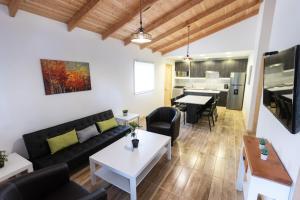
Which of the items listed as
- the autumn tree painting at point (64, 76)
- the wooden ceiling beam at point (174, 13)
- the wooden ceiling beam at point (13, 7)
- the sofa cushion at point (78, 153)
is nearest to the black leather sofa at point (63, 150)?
the sofa cushion at point (78, 153)

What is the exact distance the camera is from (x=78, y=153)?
7.88 feet

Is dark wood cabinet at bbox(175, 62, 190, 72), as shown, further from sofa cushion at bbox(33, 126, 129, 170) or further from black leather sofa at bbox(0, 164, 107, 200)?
black leather sofa at bbox(0, 164, 107, 200)

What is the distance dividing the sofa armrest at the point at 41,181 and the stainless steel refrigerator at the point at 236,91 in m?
6.73

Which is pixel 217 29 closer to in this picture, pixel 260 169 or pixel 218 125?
pixel 218 125

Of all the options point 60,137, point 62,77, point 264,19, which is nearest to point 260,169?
point 60,137

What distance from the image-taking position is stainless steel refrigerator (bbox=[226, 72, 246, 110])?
617 cm

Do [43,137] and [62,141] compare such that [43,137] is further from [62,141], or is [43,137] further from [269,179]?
[269,179]

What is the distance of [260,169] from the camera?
132 centimetres

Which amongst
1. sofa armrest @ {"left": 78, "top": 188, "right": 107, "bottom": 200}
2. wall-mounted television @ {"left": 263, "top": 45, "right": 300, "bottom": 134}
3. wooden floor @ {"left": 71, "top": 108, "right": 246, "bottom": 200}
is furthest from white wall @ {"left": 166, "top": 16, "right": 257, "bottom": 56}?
sofa armrest @ {"left": 78, "top": 188, "right": 107, "bottom": 200}

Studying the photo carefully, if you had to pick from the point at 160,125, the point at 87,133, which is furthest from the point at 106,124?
the point at 160,125

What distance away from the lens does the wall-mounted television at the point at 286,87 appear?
105 cm

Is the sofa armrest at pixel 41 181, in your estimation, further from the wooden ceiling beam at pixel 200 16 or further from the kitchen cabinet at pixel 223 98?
the kitchen cabinet at pixel 223 98

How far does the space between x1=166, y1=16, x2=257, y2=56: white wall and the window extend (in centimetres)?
176

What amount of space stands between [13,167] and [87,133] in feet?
3.78
